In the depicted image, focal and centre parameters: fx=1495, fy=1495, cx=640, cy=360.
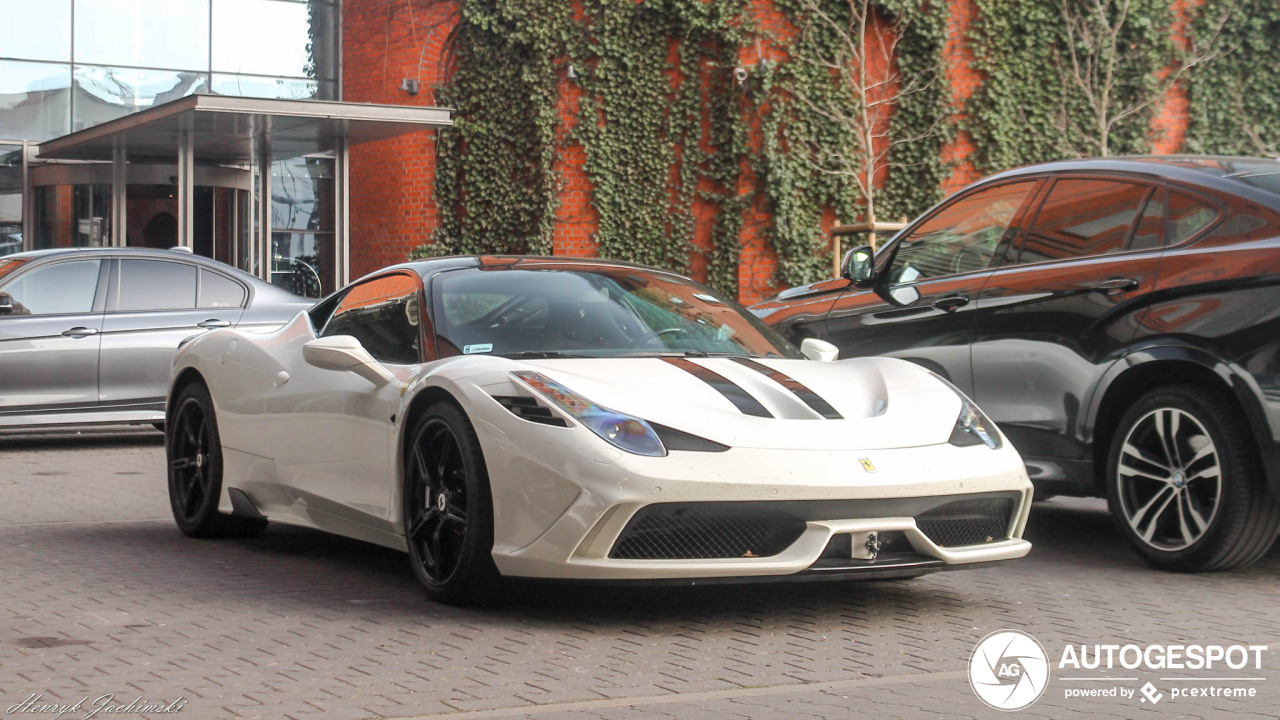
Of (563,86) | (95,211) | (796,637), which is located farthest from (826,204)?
(796,637)

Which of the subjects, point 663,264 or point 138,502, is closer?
point 138,502

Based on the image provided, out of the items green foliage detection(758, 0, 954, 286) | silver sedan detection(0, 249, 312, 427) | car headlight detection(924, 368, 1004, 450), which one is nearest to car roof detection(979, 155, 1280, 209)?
car headlight detection(924, 368, 1004, 450)

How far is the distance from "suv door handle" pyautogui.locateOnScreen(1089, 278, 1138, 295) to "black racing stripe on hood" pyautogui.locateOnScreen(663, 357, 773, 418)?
203cm

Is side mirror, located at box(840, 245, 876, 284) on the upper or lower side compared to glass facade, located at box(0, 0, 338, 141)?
lower

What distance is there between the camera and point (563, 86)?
21453 millimetres

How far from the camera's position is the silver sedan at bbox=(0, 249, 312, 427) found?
11.5m

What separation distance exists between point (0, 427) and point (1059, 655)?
30.1ft

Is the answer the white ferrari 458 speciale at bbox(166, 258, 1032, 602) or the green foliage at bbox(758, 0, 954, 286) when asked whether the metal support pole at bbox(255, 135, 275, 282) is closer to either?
the green foliage at bbox(758, 0, 954, 286)

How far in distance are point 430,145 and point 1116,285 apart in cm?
1702

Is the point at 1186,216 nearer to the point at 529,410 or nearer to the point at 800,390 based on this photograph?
the point at 800,390

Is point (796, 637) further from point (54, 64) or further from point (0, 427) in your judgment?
point (54, 64)

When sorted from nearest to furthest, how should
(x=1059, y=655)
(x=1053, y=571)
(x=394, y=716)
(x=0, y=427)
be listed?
(x=394, y=716) < (x=1059, y=655) < (x=1053, y=571) < (x=0, y=427)
